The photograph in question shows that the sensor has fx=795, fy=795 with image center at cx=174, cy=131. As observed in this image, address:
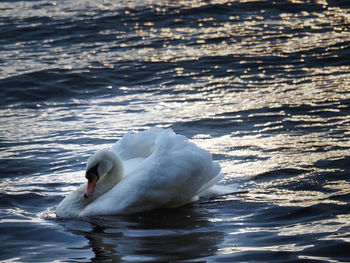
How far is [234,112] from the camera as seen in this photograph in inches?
493

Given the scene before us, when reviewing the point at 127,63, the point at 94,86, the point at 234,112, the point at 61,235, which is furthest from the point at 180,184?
the point at 127,63

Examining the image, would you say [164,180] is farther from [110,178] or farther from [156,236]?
[156,236]

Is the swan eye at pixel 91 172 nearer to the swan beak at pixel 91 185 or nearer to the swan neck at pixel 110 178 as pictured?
the swan beak at pixel 91 185

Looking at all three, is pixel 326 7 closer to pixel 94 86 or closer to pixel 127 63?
pixel 127 63

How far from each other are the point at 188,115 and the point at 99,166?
3951mm

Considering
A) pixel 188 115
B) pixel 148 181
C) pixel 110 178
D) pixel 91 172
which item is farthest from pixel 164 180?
pixel 188 115

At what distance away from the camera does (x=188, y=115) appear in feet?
41.5

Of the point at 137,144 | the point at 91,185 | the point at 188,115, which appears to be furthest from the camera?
the point at 188,115

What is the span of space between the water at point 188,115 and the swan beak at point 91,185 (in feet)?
1.16

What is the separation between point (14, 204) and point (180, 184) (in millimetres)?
1988

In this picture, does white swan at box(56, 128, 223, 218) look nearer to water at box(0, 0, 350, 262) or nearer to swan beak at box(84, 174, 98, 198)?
swan beak at box(84, 174, 98, 198)

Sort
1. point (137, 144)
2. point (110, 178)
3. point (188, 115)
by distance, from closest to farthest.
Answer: point (110, 178)
point (137, 144)
point (188, 115)

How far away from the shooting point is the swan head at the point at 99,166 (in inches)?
348

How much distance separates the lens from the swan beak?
8.75 m
